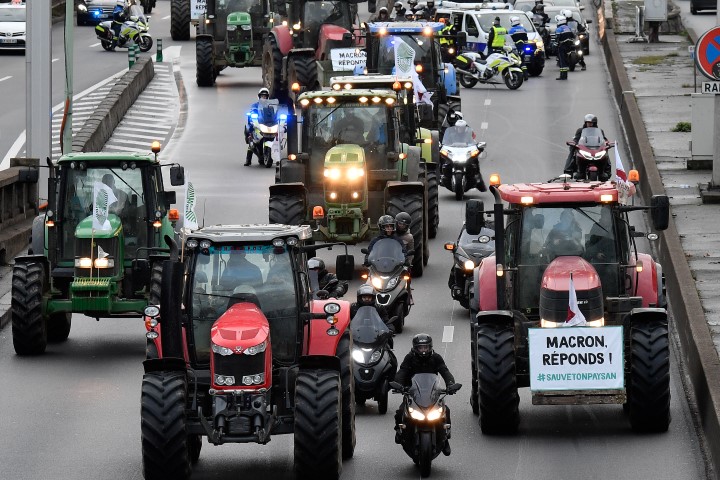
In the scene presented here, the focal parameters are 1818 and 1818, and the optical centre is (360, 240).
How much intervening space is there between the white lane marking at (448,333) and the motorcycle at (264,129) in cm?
1377

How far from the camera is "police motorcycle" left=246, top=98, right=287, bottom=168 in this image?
38.3 meters

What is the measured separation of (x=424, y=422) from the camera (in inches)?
658

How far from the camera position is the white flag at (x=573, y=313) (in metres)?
18.0

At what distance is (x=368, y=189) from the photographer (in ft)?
95.2

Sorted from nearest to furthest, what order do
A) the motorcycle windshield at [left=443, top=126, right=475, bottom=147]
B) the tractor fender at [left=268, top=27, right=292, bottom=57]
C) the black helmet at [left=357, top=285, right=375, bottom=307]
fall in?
the black helmet at [left=357, top=285, right=375, bottom=307] < the motorcycle windshield at [left=443, top=126, right=475, bottom=147] < the tractor fender at [left=268, top=27, right=292, bottom=57]

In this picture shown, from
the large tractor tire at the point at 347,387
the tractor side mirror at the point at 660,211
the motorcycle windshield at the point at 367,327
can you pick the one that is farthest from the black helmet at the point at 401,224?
the large tractor tire at the point at 347,387

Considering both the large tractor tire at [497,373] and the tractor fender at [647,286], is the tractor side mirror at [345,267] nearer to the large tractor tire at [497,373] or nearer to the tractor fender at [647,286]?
the large tractor tire at [497,373]

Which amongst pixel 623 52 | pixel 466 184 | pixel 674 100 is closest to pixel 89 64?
pixel 623 52

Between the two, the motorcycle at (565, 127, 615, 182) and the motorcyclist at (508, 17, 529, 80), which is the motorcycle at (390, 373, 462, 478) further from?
the motorcyclist at (508, 17, 529, 80)

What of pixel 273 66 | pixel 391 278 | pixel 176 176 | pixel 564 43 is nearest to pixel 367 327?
pixel 391 278

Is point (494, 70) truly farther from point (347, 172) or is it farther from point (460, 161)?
point (347, 172)

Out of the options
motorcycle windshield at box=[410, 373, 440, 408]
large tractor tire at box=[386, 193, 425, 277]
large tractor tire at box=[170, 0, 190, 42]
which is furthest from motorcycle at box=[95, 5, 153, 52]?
motorcycle windshield at box=[410, 373, 440, 408]

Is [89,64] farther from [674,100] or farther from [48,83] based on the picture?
[48,83]

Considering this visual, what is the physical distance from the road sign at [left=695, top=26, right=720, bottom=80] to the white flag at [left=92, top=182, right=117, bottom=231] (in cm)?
1027
